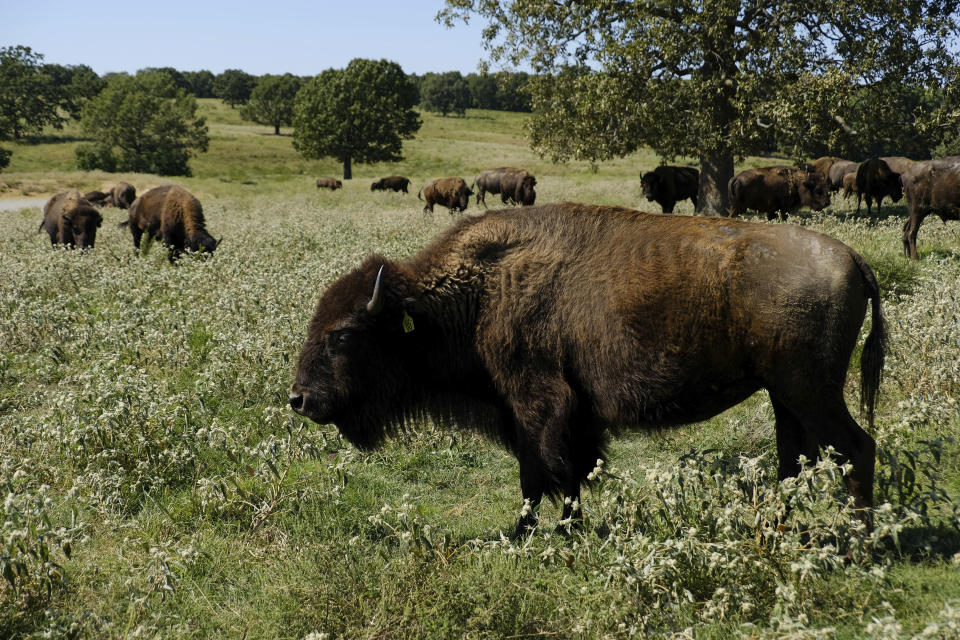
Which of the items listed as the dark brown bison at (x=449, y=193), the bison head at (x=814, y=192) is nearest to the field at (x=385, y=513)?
the bison head at (x=814, y=192)

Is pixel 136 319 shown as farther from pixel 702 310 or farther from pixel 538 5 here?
pixel 538 5

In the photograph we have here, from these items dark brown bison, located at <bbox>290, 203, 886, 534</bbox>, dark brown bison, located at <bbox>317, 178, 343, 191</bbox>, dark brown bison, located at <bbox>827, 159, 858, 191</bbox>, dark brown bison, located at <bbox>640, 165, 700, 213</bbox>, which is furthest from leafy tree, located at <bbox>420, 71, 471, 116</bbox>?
dark brown bison, located at <bbox>290, 203, 886, 534</bbox>

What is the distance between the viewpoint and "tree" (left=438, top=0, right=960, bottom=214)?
1538 cm

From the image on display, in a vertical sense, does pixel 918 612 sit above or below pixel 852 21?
below

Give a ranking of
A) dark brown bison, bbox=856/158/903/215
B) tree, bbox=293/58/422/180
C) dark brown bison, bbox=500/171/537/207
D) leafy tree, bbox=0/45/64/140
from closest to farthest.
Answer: dark brown bison, bbox=856/158/903/215
dark brown bison, bbox=500/171/537/207
tree, bbox=293/58/422/180
leafy tree, bbox=0/45/64/140

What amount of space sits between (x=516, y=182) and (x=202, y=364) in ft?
77.5

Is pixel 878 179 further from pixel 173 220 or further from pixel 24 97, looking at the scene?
pixel 24 97

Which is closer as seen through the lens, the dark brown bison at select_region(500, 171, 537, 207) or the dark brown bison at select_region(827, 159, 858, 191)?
the dark brown bison at select_region(827, 159, 858, 191)

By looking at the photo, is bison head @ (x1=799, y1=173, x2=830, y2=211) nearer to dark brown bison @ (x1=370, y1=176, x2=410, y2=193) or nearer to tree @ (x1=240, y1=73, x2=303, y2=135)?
dark brown bison @ (x1=370, y1=176, x2=410, y2=193)

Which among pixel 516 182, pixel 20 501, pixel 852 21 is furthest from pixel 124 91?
pixel 20 501

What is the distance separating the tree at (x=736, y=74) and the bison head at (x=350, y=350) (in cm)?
1364

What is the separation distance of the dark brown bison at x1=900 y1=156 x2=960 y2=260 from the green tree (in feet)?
205

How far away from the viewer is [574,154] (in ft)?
63.3

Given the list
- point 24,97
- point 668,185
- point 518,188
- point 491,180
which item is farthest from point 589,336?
point 24,97
